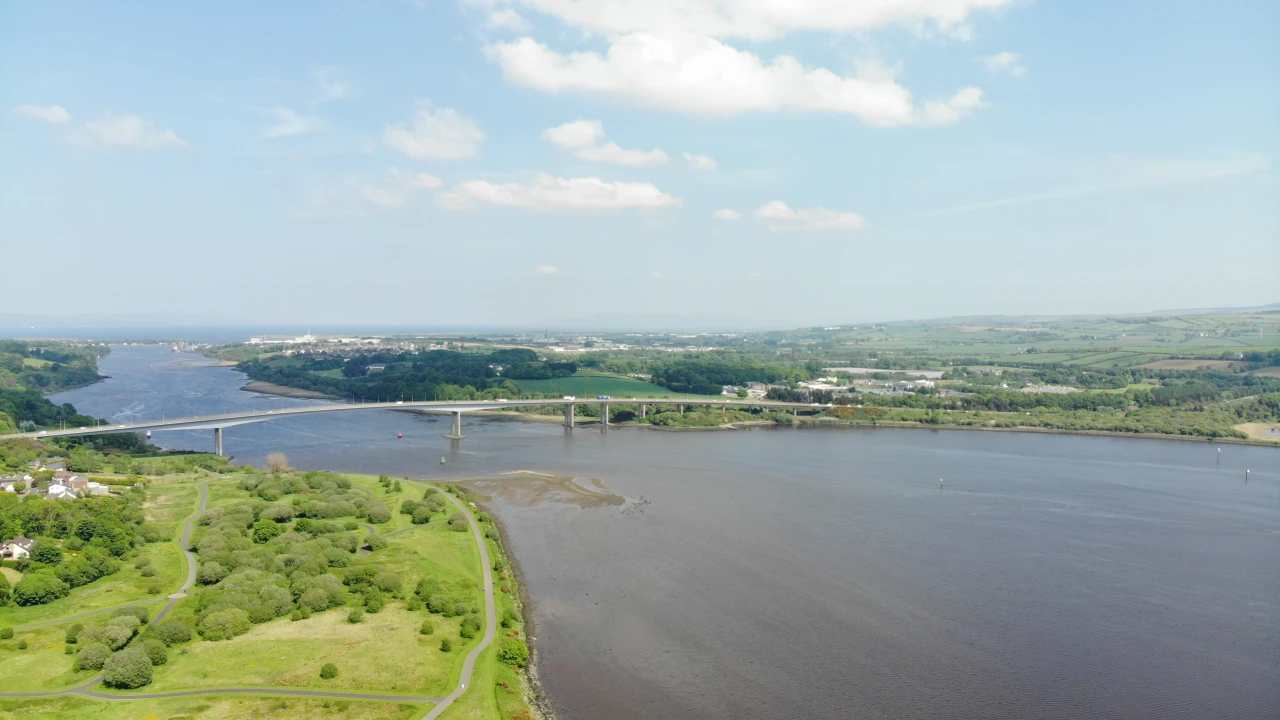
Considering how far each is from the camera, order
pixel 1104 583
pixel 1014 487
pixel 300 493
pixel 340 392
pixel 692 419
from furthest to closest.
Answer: pixel 340 392, pixel 692 419, pixel 1014 487, pixel 300 493, pixel 1104 583

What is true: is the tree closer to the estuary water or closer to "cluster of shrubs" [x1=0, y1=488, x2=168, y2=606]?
"cluster of shrubs" [x1=0, y1=488, x2=168, y2=606]

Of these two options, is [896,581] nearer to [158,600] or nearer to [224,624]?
[224,624]

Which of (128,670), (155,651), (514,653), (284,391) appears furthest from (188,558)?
(284,391)

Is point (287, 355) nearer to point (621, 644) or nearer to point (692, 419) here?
point (692, 419)

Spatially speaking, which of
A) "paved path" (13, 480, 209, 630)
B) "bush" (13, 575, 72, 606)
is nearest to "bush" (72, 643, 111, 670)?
"paved path" (13, 480, 209, 630)

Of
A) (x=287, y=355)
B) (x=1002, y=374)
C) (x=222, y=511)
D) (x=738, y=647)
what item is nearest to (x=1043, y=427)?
(x=1002, y=374)

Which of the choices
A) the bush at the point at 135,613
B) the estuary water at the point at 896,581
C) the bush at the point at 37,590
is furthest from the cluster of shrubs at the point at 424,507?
the bush at the point at 37,590

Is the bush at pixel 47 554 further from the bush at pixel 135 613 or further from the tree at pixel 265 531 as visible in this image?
the tree at pixel 265 531
